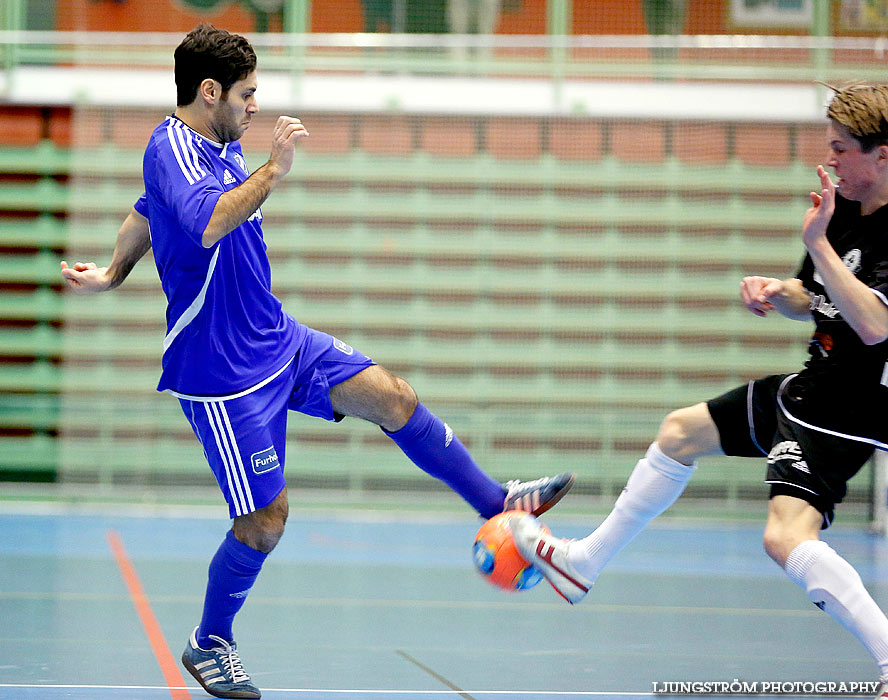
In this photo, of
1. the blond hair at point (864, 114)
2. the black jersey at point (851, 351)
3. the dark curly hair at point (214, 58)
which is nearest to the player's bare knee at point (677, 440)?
the black jersey at point (851, 351)

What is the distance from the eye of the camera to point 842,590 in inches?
96.2

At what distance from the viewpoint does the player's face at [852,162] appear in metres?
2.51

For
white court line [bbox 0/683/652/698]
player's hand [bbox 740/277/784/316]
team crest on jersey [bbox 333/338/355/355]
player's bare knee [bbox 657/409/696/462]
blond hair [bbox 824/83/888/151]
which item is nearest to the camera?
blond hair [bbox 824/83/888/151]

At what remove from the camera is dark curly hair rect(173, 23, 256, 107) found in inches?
109

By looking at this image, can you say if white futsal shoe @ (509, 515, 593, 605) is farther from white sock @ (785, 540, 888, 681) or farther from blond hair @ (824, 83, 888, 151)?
blond hair @ (824, 83, 888, 151)

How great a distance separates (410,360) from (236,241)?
5589 mm

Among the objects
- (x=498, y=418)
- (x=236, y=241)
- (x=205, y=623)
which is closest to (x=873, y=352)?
(x=236, y=241)

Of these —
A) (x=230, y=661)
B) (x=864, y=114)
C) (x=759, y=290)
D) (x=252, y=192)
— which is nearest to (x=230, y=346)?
(x=252, y=192)

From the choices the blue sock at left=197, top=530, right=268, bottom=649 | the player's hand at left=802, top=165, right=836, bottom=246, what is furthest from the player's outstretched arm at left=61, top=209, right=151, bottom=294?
the player's hand at left=802, top=165, right=836, bottom=246

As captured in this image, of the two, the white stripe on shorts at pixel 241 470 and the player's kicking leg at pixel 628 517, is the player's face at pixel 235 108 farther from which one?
the player's kicking leg at pixel 628 517

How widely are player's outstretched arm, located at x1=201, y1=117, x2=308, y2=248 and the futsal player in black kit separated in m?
1.20

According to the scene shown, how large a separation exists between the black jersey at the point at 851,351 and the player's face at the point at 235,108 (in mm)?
1540

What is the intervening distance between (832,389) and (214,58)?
69.4 inches

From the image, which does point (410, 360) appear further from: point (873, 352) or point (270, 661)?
point (873, 352)
